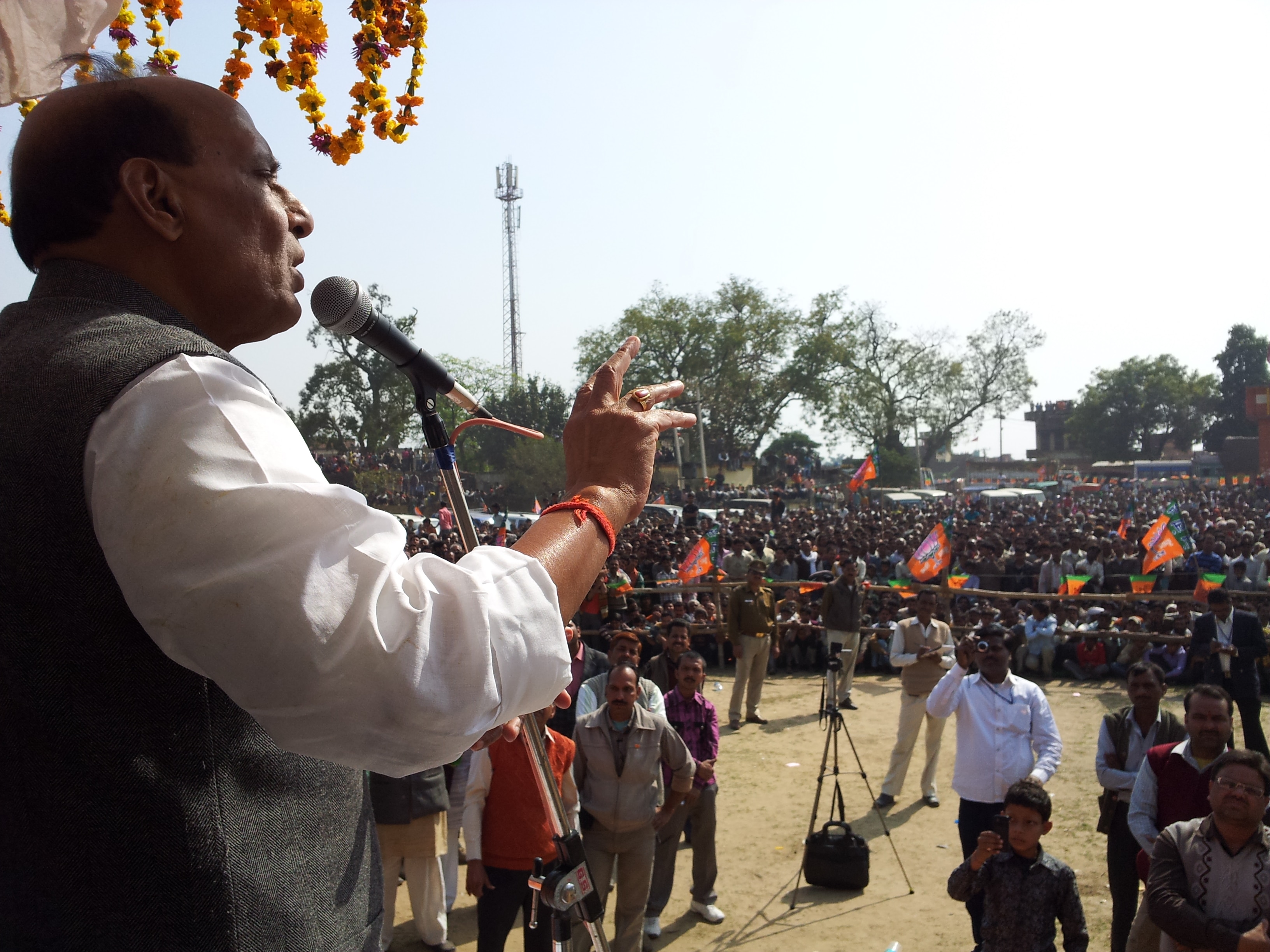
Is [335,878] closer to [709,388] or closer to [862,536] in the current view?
[862,536]

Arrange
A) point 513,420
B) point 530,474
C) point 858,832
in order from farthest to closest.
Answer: point 513,420
point 530,474
point 858,832

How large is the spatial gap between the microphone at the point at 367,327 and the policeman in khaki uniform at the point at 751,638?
1062cm

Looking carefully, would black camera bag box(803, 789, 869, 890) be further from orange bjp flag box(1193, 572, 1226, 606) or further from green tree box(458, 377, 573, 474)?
green tree box(458, 377, 573, 474)

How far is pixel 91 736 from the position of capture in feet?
2.96

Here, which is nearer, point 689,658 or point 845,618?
point 689,658

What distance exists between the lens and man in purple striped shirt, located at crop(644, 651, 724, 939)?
687 centimetres

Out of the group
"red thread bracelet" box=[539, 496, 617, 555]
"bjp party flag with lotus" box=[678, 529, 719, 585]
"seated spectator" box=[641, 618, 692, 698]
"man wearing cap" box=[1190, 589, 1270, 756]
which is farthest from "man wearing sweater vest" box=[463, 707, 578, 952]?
"bjp party flag with lotus" box=[678, 529, 719, 585]

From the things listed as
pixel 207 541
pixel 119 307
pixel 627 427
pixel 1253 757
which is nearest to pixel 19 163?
pixel 119 307

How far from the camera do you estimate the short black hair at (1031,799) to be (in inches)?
191

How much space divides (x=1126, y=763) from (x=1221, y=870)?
185cm

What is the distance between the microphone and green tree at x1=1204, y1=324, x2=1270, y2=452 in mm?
64079

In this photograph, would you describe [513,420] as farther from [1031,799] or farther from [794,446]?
[1031,799]

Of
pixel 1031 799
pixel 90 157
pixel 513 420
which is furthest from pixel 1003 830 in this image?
pixel 513 420

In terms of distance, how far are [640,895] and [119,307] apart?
583 centimetres
